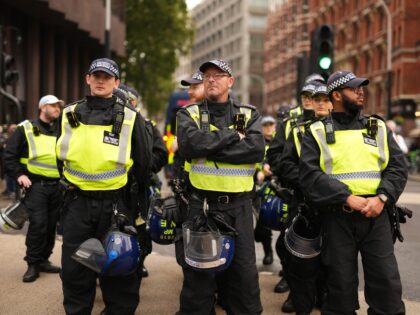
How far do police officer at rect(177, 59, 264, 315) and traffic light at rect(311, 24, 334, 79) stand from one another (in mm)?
5262

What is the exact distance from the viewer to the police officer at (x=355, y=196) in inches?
169

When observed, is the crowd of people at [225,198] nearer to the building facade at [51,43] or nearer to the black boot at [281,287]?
the black boot at [281,287]

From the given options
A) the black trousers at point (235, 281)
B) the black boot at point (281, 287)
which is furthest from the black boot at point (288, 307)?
the black trousers at point (235, 281)

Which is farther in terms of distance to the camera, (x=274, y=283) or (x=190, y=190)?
(x=274, y=283)

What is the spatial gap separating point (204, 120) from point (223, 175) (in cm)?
42

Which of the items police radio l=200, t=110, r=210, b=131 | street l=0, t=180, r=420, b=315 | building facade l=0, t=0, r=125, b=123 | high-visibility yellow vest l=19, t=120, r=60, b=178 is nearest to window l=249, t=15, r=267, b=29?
building facade l=0, t=0, r=125, b=123

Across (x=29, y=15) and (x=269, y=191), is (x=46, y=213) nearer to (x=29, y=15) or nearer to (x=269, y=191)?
(x=269, y=191)

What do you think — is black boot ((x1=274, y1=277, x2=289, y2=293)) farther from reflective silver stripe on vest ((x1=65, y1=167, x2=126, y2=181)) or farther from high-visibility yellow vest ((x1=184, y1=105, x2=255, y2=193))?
reflective silver stripe on vest ((x1=65, y1=167, x2=126, y2=181))

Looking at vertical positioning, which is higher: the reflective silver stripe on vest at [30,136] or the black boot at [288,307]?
the reflective silver stripe on vest at [30,136]

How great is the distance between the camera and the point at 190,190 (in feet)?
15.9

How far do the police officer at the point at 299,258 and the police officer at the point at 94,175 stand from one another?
130 cm

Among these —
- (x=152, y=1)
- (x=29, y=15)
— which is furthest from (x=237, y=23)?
(x=29, y=15)

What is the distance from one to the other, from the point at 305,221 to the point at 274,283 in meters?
1.82

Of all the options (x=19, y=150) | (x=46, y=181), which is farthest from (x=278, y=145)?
(x=19, y=150)
